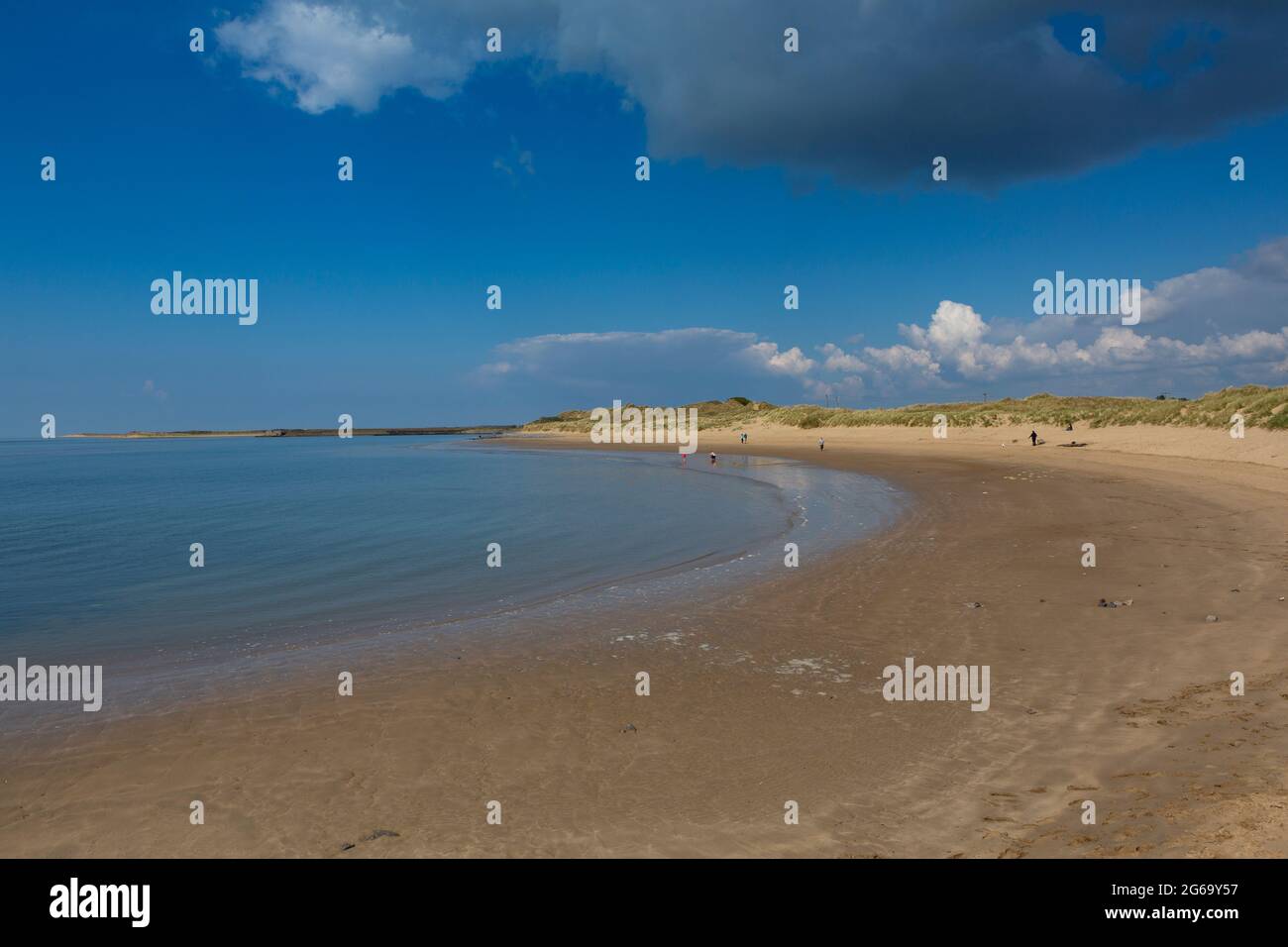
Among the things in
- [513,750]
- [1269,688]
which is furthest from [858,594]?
[513,750]

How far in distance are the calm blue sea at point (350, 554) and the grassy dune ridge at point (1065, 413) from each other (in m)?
23.5

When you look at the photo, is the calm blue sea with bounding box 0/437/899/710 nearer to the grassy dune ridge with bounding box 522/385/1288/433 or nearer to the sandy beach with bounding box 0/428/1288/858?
the sandy beach with bounding box 0/428/1288/858

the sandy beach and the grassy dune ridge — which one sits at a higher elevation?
the grassy dune ridge

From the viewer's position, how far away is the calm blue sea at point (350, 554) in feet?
41.3

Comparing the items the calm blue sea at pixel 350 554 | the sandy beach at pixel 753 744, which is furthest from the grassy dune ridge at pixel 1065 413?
the sandy beach at pixel 753 744

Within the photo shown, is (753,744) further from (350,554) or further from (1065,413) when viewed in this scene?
(1065,413)

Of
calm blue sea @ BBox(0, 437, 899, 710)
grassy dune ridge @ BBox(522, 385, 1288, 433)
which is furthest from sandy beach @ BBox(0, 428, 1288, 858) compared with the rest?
grassy dune ridge @ BBox(522, 385, 1288, 433)

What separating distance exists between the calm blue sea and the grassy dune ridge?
23.5m

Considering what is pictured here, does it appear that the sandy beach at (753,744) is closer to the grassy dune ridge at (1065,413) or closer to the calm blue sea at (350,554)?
the calm blue sea at (350,554)

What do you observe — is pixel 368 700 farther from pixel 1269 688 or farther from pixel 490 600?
pixel 1269 688

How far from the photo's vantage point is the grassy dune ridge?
39.7 metres
